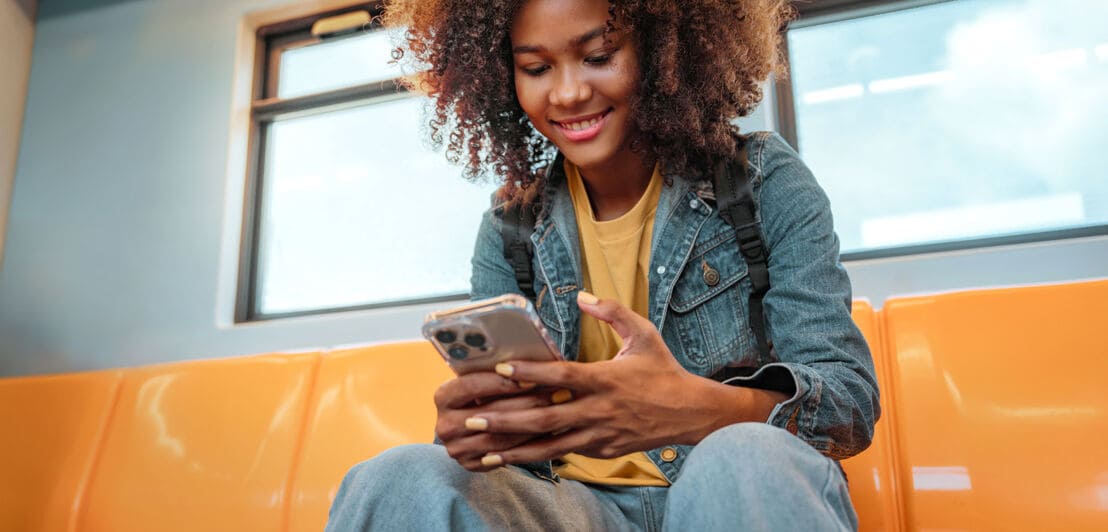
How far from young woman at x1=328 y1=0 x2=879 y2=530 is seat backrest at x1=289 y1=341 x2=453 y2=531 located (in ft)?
2.17

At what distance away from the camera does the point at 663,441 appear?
889 mm

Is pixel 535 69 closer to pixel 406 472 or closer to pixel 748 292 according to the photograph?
pixel 748 292

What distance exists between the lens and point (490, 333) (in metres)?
0.80

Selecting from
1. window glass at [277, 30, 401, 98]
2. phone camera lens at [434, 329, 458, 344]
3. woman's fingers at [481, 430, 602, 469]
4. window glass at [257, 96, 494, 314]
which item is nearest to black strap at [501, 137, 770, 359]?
woman's fingers at [481, 430, 602, 469]

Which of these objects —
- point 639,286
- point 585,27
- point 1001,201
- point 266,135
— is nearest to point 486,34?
point 585,27

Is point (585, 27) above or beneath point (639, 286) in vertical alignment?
above

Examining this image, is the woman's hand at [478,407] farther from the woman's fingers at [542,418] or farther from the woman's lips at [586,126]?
the woman's lips at [586,126]

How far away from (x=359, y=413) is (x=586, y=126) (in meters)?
1.07

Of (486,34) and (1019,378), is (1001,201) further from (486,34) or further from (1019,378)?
(486,34)

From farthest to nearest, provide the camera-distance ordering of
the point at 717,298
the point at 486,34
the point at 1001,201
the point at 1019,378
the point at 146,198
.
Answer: the point at 146,198 < the point at 1001,201 < the point at 1019,378 < the point at 486,34 < the point at 717,298

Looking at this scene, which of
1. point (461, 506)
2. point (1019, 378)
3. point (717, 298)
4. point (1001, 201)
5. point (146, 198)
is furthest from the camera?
point (146, 198)

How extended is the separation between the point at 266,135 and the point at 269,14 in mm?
491

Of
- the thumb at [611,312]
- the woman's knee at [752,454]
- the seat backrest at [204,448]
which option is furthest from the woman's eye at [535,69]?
the seat backrest at [204,448]

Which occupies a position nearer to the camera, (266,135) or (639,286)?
(639,286)
